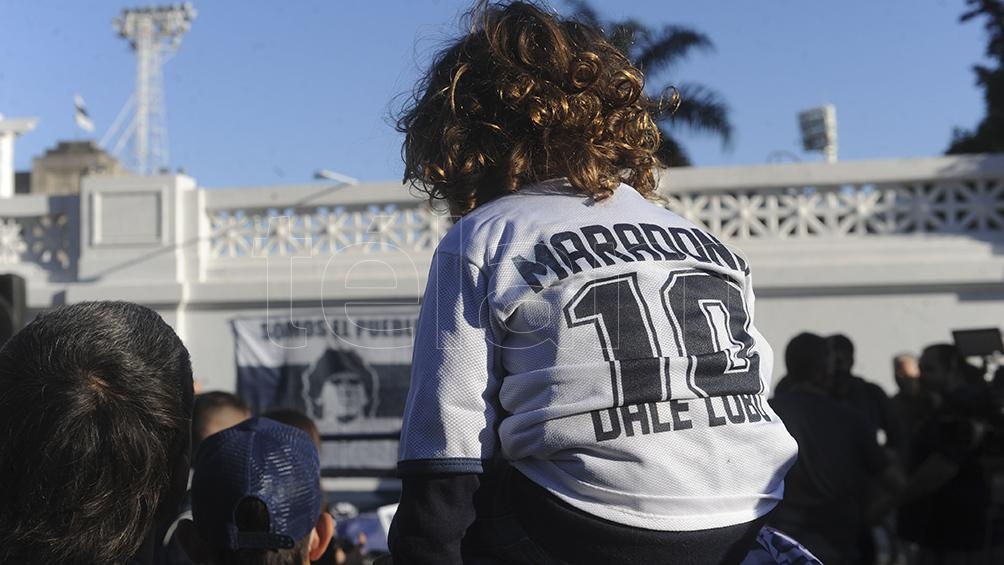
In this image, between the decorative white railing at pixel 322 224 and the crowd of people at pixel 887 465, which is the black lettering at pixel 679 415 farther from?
the decorative white railing at pixel 322 224

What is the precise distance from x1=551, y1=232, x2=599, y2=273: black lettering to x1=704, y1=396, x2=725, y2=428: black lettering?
0.25m

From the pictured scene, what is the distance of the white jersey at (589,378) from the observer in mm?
1412

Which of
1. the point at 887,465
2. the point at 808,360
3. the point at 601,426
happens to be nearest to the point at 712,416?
the point at 601,426

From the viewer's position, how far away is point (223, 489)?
2.05 m

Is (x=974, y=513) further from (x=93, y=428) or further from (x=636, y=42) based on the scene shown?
(x=93, y=428)

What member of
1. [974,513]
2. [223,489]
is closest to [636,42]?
[223,489]

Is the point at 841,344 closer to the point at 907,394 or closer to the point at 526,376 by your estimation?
the point at 907,394

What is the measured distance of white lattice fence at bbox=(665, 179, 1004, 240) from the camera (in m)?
9.44

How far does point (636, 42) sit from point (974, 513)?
166 inches

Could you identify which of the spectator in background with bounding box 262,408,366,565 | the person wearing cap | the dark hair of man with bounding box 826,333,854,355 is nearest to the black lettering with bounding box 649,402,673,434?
the person wearing cap

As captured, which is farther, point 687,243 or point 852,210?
point 852,210

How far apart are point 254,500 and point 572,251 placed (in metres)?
0.92

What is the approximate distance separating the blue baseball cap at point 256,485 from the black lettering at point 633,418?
0.90m

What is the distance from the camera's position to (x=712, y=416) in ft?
4.82
